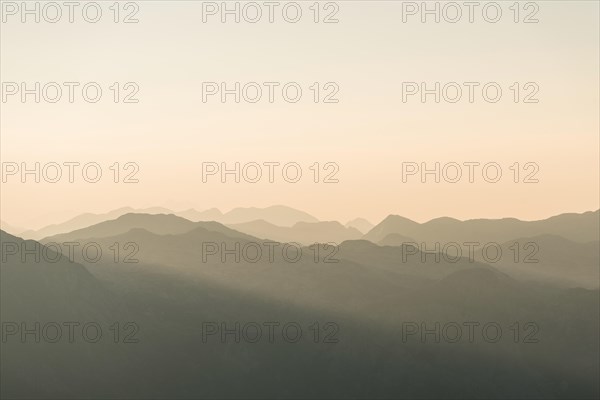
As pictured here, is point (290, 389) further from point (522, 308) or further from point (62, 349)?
point (522, 308)

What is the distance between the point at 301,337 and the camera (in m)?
138

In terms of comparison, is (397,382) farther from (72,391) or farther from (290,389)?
(72,391)

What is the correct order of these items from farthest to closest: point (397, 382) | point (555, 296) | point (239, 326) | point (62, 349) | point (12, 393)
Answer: point (555, 296) → point (239, 326) → point (397, 382) → point (62, 349) → point (12, 393)

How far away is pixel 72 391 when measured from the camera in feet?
369

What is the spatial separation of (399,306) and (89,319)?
193 ft

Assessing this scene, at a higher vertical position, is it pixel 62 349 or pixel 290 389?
pixel 62 349

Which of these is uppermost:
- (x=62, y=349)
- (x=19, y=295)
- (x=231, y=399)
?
(x=19, y=295)

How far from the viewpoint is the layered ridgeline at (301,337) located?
12119 cm

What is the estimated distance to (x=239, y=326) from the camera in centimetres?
13825

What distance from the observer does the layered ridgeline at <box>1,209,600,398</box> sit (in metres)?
121

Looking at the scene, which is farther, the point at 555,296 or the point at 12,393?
the point at 555,296

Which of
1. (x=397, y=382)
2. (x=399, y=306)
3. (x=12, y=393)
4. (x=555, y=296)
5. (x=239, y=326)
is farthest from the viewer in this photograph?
(x=555, y=296)

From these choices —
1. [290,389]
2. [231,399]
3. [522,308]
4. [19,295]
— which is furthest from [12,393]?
[522,308]

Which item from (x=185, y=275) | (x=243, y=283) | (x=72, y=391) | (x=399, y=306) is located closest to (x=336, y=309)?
(x=399, y=306)
